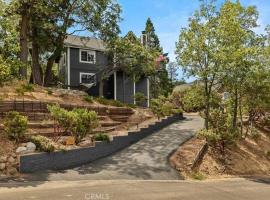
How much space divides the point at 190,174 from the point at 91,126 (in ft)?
17.0

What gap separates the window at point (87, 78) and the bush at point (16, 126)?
26782 mm

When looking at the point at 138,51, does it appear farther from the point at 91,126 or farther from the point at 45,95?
the point at 91,126

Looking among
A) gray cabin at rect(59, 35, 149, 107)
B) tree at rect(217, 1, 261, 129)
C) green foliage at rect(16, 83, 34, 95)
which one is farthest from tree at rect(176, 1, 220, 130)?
gray cabin at rect(59, 35, 149, 107)

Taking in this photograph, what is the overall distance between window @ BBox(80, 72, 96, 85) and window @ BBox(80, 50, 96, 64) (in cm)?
139

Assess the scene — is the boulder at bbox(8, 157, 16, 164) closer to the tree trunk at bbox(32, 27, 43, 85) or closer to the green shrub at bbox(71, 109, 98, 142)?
the green shrub at bbox(71, 109, 98, 142)

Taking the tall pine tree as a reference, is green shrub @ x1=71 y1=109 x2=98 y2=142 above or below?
below

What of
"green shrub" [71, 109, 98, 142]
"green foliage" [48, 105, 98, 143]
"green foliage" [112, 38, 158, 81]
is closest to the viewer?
"green foliage" [48, 105, 98, 143]

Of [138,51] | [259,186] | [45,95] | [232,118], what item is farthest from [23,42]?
[259,186]

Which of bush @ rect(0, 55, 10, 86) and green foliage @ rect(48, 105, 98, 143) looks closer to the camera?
bush @ rect(0, 55, 10, 86)

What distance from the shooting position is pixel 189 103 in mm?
27250

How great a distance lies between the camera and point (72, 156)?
63.9 ft

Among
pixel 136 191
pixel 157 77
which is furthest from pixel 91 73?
pixel 136 191

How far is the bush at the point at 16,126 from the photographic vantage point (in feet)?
60.4

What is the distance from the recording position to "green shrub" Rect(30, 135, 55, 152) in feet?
60.3
